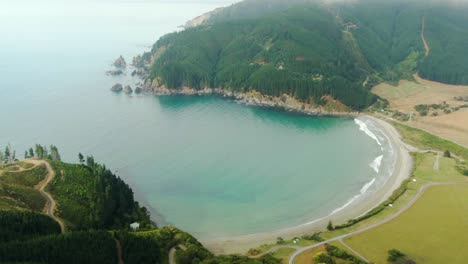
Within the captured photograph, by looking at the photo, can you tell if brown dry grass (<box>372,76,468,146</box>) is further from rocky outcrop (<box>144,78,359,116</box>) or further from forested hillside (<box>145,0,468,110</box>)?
rocky outcrop (<box>144,78,359,116</box>)

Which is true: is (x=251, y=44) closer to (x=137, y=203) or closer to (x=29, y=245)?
(x=137, y=203)

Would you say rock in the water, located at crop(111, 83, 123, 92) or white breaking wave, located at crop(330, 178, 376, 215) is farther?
rock in the water, located at crop(111, 83, 123, 92)

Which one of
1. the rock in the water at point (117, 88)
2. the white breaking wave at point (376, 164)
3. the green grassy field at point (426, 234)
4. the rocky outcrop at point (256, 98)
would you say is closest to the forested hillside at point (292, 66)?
the rocky outcrop at point (256, 98)

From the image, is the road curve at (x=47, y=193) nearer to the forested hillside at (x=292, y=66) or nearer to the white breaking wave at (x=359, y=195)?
the white breaking wave at (x=359, y=195)

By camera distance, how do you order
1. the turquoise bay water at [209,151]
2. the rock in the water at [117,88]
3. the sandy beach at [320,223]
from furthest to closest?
the rock in the water at [117,88]
the turquoise bay water at [209,151]
the sandy beach at [320,223]

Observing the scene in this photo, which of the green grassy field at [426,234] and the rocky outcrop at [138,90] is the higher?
the rocky outcrop at [138,90]

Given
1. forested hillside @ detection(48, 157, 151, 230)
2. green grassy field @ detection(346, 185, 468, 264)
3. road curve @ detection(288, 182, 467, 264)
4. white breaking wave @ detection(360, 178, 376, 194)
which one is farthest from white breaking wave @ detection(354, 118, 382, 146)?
forested hillside @ detection(48, 157, 151, 230)

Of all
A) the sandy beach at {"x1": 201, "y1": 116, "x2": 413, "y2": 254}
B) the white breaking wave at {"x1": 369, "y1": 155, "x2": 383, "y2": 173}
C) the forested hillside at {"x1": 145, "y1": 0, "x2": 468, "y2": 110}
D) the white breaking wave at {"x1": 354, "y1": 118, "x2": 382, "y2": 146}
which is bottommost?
the sandy beach at {"x1": 201, "y1": 116, "x2": 413, "y2": 254}
